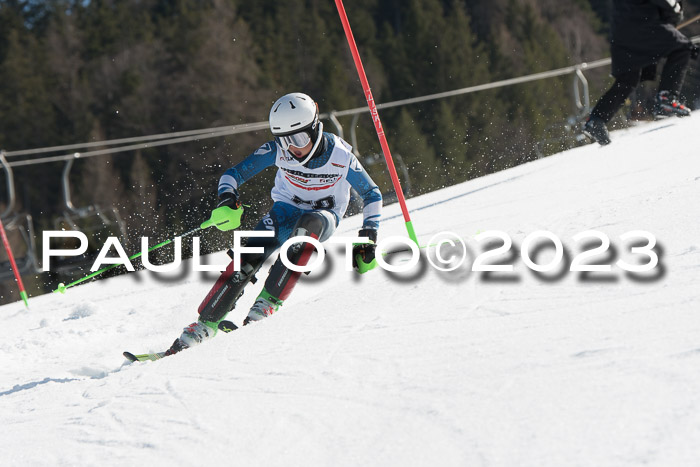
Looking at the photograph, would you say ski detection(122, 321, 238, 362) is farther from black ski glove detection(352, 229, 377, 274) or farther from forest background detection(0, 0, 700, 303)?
forest background detection(0, 0, 700, 303)

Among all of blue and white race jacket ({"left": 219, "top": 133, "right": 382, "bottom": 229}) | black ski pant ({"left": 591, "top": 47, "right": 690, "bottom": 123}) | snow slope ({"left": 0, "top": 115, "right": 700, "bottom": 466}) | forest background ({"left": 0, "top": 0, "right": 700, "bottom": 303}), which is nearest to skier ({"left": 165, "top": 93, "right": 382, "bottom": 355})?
blue and white race jacket ({"left": 219, "top": 133, "right": 382, "bottom": 229})

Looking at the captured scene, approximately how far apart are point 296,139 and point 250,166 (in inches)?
17.2

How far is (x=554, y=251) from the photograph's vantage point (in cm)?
407

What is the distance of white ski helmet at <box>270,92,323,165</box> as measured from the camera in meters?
4.37

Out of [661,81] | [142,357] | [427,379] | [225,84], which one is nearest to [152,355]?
[142,357]

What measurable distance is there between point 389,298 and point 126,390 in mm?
1247

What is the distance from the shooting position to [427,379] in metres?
2.53

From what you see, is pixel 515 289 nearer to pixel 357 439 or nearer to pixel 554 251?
pixel 554 251

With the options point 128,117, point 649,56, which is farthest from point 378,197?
point 128,117

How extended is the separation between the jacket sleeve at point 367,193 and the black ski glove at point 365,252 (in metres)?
0.05

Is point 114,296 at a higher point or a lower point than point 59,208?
higher

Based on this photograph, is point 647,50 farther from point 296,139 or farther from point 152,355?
point 152,355
